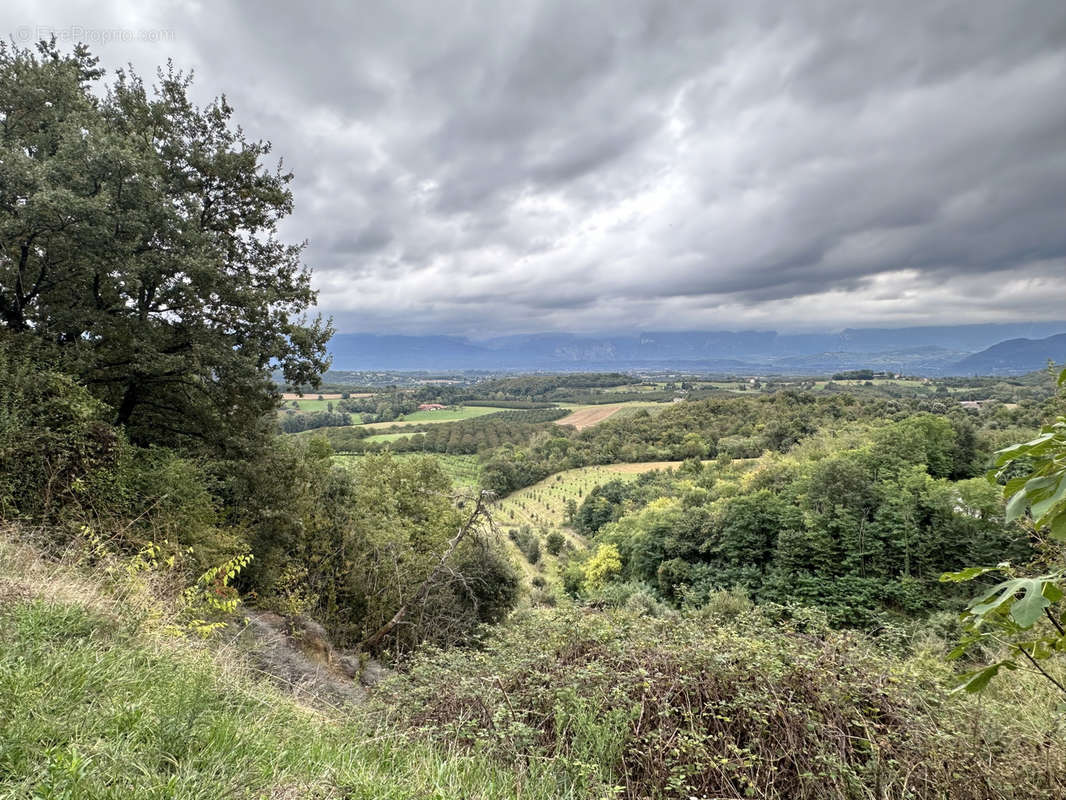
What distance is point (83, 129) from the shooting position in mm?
9711

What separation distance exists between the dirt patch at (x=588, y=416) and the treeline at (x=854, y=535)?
70815 millimetres

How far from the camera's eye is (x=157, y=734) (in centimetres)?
280

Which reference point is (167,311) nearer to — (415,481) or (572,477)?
(415,481)

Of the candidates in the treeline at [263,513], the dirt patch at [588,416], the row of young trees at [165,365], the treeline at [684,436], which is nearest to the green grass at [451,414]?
the dirt patch at [588,416]

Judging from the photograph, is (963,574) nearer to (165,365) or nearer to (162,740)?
(162,740)

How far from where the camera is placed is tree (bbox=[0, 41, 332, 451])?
351 inches

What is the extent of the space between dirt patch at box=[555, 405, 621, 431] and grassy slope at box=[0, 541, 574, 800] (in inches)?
3606

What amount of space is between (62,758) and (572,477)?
A: 236 ft

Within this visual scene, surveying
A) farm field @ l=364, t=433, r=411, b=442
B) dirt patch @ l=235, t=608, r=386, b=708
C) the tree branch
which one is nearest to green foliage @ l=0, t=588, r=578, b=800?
dirt patch @ l=235, t=608, r=386, b=708

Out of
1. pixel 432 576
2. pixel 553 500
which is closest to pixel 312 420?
pixel 553 500

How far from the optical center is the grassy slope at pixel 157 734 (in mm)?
2342

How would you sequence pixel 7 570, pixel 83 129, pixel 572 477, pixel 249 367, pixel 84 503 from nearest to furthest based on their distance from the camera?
pixel 7 570, pixel 84 503, pixel 83 129, pixel 249 367, pixel 572 477

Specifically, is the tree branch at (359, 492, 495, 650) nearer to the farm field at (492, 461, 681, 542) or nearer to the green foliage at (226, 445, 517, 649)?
the green foliage at (226, 445, 517, 649)

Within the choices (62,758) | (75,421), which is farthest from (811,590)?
(75,421)
